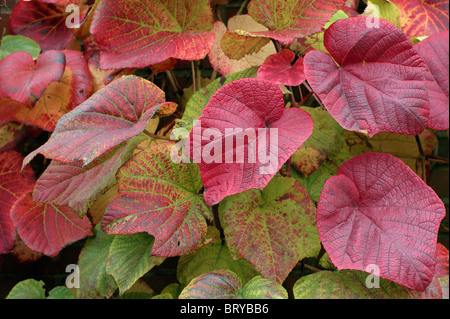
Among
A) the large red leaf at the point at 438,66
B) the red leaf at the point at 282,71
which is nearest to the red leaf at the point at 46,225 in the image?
the red leaf at the point at 282,71

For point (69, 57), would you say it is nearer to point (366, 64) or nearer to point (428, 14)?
point (366, 64)

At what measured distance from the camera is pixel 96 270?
770mm

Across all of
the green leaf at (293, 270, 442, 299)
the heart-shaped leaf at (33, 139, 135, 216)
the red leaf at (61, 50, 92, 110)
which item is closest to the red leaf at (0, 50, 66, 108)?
the red leaf at (61, 50, 92, 110)

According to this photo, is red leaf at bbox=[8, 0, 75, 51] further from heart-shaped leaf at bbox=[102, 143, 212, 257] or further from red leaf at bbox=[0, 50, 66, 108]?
heart-shaped leaf at bbox=[102, 143, 212, 257]

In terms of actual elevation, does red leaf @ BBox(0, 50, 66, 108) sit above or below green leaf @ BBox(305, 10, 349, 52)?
below

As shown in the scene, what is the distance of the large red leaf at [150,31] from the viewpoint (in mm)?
668

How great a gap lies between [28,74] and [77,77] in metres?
0.10

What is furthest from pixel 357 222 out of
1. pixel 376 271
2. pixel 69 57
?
pixel 69 57

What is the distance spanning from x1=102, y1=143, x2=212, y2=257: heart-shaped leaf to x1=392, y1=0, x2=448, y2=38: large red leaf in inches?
20.8

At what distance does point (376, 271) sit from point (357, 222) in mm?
85

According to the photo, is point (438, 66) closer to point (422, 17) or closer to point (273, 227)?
point (422, 17)

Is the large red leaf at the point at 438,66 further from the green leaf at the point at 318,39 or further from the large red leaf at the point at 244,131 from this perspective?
the large red leaf at the point at 244,131

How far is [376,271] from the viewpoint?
21.0 inches

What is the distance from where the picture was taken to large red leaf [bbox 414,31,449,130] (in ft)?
2.07
